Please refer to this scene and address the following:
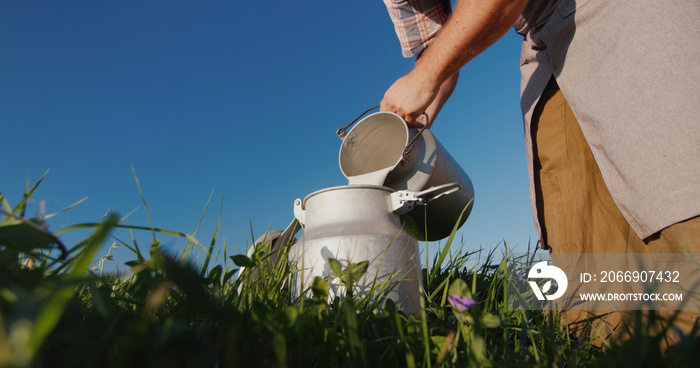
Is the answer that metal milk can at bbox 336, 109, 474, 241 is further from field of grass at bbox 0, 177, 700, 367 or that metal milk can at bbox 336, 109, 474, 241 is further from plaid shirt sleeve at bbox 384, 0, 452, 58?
plaid shirt sleeve at bbox 384, 0, 452, 58

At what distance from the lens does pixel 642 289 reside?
168 cm

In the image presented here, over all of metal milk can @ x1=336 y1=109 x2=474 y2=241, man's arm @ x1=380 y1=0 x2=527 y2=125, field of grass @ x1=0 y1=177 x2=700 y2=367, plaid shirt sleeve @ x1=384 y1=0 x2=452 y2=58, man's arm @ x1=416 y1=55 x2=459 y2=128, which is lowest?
field of grass @ x1=0 y1=177 x2=700 y2=367

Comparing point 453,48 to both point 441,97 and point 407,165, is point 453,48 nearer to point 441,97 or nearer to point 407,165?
point 407,165

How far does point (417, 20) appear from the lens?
2838mm

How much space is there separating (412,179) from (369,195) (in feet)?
1.17

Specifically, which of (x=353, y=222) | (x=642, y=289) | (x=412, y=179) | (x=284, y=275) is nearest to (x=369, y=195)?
(x=353, y=222)

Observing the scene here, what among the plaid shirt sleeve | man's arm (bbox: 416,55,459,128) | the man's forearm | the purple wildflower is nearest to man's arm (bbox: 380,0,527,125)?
the man's forearm

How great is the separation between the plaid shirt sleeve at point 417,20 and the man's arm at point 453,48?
41.8 inches

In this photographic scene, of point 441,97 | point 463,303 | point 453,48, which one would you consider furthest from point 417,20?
point 463,303

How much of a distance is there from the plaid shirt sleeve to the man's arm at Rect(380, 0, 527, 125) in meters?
1.06

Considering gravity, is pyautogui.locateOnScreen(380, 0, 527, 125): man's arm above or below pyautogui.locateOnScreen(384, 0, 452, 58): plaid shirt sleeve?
A: below

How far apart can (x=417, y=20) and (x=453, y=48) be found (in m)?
1.23

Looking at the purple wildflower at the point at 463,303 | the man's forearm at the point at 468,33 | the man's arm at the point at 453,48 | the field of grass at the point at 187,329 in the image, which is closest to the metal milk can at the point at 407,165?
the man's arm at the point at 453,48

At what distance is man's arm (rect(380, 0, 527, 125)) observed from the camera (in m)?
1.62
